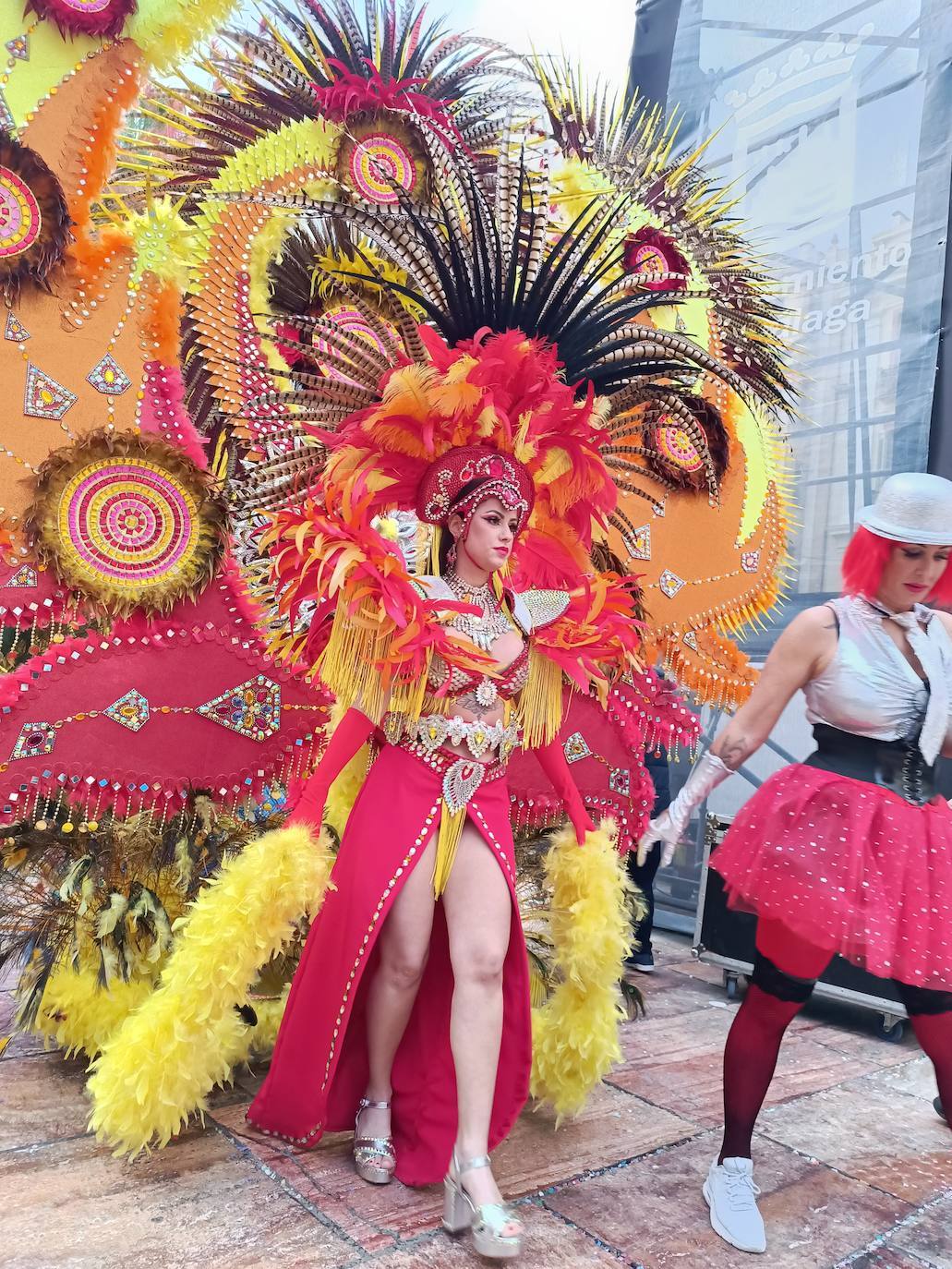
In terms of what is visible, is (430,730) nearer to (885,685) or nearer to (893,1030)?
(885,685)

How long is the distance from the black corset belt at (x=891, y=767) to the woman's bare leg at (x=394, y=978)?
1.03 m

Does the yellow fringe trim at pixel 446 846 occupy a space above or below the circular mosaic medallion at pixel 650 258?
below

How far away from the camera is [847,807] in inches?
82.1

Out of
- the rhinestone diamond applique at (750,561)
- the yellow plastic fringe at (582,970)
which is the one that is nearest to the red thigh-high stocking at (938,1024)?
the yellow plastic fringe at (582,970)

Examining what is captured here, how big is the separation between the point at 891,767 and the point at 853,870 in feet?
0.95

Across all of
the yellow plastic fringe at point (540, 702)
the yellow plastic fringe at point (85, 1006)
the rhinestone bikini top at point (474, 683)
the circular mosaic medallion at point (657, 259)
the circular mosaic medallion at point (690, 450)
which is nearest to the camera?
the rhinestone bikini top at point (474, 683)

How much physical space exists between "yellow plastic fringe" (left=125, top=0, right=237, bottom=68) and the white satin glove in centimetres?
252

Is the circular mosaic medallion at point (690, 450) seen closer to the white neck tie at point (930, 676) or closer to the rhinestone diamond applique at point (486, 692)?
the white neck tie at point (930, 676)

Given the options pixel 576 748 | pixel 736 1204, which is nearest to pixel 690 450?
pixel 576 748

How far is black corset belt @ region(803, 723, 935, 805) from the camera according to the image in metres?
2.12

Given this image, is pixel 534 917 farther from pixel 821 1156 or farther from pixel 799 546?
pixel 799 546

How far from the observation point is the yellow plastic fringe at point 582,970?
2514mm

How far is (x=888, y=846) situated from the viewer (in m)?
Answer: 2.03

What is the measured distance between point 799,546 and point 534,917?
2.66 metres
